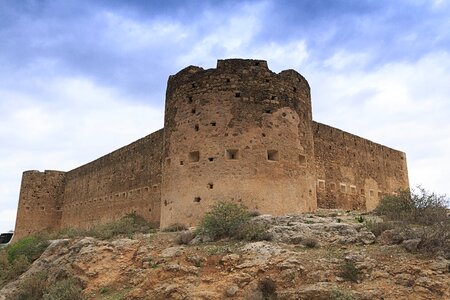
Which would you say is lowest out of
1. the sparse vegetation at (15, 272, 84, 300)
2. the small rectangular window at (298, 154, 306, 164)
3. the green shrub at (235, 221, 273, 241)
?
the sparse vegetation at (15, 272, 84, 300)

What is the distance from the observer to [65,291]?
7527 mm

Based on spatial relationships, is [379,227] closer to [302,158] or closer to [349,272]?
[349,272]

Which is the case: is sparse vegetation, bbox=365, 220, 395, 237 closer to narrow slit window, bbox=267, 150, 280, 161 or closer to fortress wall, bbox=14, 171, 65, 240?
narrow slit window, bbox=267, 150, 280, 161

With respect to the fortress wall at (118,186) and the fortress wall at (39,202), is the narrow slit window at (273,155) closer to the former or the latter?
the fortress wall at (118,186)

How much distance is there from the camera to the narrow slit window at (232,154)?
10531mm

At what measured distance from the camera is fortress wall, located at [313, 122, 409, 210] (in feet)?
50.5

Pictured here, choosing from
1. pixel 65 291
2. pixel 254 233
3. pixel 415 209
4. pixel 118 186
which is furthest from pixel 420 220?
pixel 118 186

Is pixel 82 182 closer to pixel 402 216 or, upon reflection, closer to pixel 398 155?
pixel 398 155

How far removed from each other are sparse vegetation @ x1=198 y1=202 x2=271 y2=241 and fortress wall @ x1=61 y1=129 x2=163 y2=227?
685cm

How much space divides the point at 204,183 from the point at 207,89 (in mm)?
2492

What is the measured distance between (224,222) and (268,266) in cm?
190

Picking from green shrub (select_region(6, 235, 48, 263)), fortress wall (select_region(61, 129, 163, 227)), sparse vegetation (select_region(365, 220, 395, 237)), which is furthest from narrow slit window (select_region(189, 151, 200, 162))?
fortress wall (select_region(61, 129, 163, 227))

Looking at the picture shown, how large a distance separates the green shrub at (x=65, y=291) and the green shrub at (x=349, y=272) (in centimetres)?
442

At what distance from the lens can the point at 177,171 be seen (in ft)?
36.0
